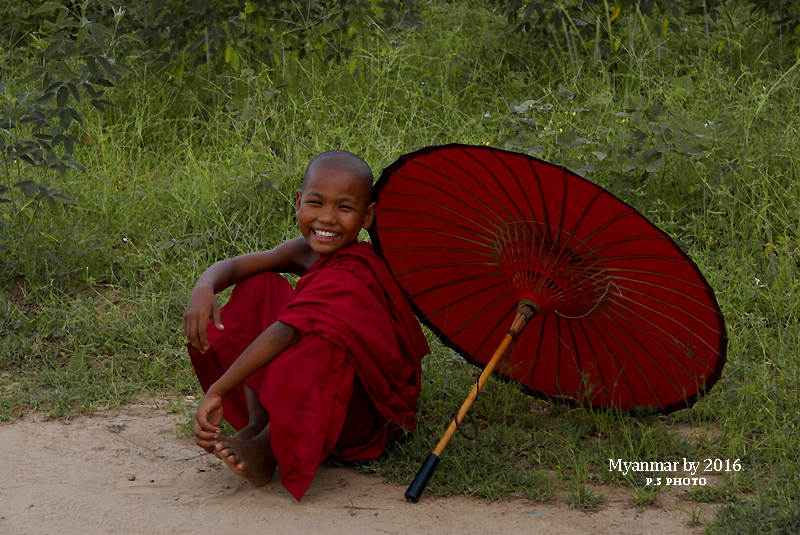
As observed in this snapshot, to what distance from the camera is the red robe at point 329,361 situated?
2.71 m

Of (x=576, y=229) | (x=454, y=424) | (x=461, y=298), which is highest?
(x=576, y=229)

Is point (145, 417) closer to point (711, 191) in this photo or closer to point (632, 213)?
point (632, 213)

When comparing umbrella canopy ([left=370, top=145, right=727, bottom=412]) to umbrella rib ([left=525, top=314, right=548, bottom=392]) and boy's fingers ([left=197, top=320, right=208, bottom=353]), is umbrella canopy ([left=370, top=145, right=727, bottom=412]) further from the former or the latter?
boy's fingers ([left=197, top=320, right=208, bottom=353])

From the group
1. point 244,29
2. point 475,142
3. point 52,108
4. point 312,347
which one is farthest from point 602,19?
point 312,347

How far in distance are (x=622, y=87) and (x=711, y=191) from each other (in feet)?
4.81

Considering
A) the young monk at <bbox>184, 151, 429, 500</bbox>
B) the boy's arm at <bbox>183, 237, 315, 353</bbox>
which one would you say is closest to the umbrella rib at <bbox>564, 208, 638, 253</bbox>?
the young monk at <bbox>184, 151, 429, 500</bbox>

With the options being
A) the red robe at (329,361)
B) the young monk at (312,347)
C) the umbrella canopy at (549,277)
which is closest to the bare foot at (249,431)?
the young monk at (312,347)

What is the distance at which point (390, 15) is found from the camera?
245 inches

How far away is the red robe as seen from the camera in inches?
107

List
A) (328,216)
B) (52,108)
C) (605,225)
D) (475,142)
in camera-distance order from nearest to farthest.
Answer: (605,225) → (328,216) → (52,108) → (475,142)

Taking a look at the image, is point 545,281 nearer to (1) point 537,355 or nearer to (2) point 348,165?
(1) point 537,355

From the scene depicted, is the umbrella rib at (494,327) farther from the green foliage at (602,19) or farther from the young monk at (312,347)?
the green foliage at (602,19)

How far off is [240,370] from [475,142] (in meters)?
2.87

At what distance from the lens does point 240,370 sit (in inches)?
107
